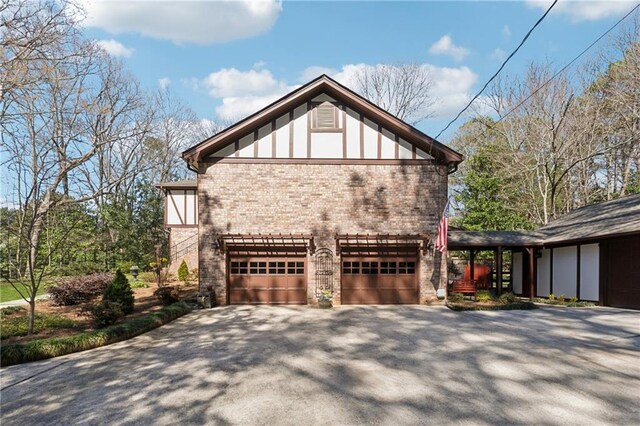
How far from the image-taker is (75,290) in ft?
41.8

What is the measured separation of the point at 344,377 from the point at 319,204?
8.60 m

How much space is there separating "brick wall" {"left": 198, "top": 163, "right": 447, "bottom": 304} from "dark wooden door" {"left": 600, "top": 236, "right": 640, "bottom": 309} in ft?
19.5

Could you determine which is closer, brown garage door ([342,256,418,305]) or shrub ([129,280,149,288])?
brown garage door ([342,256,418,305])

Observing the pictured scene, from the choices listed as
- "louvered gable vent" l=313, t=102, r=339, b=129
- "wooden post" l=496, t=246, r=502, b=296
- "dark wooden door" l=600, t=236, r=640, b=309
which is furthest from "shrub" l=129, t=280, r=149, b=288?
"dark wooden door" l=600, t=236, r=640, b=309

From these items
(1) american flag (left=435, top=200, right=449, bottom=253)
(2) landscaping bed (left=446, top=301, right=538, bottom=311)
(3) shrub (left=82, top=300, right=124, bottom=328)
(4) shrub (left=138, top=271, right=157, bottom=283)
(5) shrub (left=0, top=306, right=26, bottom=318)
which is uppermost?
(1) american flag (left=435, top=200, right=449, bottom=253)

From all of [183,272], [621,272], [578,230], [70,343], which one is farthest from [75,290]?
[578,230]

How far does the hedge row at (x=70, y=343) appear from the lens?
7473 mm

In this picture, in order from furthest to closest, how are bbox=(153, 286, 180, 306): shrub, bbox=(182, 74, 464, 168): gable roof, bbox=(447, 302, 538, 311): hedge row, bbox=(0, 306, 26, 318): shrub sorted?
bbox=(182, 74, 464, 168): gable roof, bbox=(153, 286, 180, 306): shrub, bbox=(447, 302, 538, 311): hedge row, bbox=(0, 306, 26, 318): shrub

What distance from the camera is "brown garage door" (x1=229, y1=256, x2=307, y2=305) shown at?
570 inches

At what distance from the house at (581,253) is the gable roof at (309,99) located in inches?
231

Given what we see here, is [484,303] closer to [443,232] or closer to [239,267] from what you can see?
[443,232]

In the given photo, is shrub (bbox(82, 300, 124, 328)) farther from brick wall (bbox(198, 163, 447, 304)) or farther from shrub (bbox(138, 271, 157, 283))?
shrub (bbox(138, 271, 157, 283))

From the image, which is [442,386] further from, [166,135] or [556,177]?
[166,135]

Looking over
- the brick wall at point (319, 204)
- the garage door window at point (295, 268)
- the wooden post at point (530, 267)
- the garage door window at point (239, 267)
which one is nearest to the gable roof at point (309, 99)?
the brick wall at point (319, 204)
